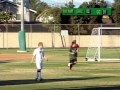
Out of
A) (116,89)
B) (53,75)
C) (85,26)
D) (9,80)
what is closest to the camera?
(116,89)

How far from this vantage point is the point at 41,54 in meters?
21.1

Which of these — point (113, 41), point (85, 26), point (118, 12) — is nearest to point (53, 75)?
point (113, 41)

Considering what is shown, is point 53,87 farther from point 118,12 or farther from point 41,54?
point 118,12

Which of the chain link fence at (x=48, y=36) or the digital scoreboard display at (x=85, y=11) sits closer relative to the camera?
the chain link fence at (x=48, y=36)

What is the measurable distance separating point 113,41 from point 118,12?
17357mm

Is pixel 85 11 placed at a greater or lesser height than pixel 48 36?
greater

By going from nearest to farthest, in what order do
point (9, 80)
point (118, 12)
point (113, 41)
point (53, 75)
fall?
point (9, 80) < point (53, 75) < point (113, 41) < point (118, 12)

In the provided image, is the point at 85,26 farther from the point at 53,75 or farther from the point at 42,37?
the point at 53,75

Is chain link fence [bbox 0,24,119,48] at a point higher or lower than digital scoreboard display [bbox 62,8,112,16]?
lower

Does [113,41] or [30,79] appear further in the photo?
[113,41]

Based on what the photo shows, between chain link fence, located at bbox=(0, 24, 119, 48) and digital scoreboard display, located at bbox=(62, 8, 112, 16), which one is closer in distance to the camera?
chain link fence, located at bbox=(0, 24, 119, 48)

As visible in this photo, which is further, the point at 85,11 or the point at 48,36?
the point at 85,11

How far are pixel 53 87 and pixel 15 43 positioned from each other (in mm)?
45441

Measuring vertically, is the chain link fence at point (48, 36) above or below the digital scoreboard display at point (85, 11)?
below
